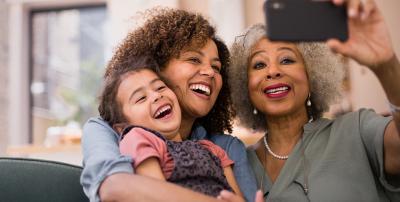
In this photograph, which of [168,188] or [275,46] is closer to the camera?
[168,188]

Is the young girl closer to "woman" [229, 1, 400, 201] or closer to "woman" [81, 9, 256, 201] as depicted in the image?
"woman" [81, 9, 256, 201]

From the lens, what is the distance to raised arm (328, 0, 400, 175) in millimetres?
953

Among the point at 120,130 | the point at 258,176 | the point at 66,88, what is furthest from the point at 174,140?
the point at 66,88

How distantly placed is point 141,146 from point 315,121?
687 millimetres

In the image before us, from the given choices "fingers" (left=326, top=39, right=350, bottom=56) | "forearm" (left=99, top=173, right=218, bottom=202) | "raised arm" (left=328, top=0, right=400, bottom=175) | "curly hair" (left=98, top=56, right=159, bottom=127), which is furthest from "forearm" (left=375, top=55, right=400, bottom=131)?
"curly hair" (left=98, top=56, right=159, bottom=127)

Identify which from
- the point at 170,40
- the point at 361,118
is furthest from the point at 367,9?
the point at 170,40

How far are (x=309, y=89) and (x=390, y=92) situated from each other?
2.03 ft

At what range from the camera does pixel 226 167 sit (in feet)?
4.66

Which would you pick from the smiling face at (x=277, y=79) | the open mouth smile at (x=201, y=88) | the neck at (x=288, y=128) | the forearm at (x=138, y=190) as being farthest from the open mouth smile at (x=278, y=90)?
the forearm at (x=138, y=190)

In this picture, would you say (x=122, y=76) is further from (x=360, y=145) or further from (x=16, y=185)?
(x=360, y=145)

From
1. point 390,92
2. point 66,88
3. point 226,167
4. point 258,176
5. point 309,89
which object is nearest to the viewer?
point 390,92

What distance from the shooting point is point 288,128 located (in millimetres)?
1652

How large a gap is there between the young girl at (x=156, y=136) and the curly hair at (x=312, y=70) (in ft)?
0.89

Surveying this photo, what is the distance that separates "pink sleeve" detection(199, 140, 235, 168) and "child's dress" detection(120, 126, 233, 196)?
0.06 m
